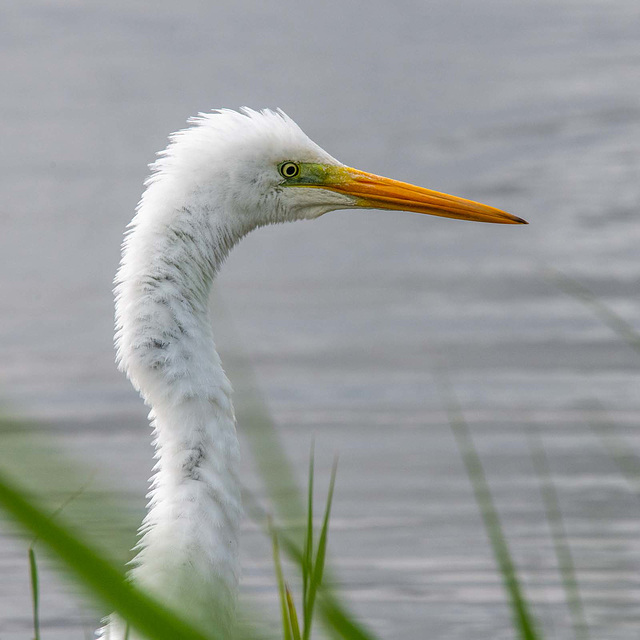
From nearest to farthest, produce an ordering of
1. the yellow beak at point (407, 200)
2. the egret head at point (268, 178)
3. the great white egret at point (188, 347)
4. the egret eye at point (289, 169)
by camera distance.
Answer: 1. the great white egret at point (188, 347)
2. the egret head at point (268, 178)
3. the egret eye at point (289, 169)
4. the yellow beak at point (407, 200)

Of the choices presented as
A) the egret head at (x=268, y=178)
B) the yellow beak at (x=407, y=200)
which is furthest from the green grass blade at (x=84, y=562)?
the yellow beak at (x=407, y=200)

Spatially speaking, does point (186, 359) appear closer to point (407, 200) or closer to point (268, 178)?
point (268, 178)

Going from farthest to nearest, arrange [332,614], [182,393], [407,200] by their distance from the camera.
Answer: [407,200]
[182,393]
[332,614]

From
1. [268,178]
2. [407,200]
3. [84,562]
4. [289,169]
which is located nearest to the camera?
[84,562]

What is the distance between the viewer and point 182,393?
131 inches

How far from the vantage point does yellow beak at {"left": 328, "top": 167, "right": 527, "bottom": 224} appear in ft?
14.0

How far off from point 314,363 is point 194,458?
5.63m

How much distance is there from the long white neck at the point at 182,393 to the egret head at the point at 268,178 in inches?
6.2

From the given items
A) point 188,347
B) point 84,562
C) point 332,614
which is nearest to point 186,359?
point 188,347

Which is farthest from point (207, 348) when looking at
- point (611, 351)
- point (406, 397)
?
point (611, 351)

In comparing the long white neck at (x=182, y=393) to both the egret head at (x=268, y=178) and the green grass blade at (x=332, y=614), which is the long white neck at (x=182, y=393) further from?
the green grass blade at (x=332, y=614)

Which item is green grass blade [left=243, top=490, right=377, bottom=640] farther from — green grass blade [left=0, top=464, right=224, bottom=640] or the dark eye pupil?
the dark eye pupil

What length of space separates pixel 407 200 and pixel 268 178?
0.62 m

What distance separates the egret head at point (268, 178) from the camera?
11.8 ft
